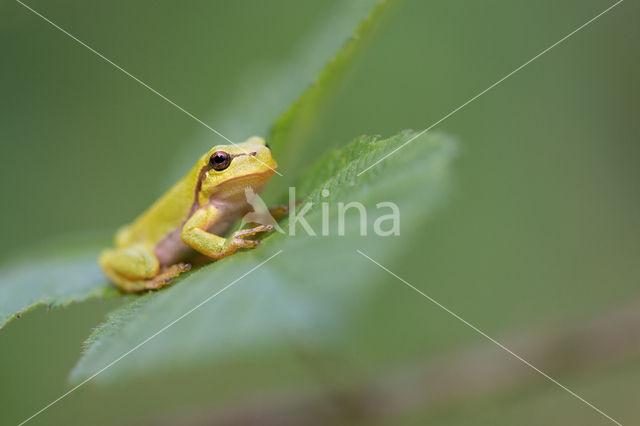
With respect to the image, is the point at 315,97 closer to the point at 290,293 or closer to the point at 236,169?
the point at 236,169

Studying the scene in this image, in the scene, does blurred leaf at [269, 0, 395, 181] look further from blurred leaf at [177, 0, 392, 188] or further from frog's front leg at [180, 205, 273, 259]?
frog's front leg at [180, 205, 273, 259]

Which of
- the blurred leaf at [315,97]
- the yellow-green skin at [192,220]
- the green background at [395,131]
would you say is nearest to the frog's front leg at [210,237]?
the yellow-green skin at [192,220]

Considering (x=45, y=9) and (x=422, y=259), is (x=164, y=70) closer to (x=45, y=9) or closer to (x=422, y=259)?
(x=45, y=9)

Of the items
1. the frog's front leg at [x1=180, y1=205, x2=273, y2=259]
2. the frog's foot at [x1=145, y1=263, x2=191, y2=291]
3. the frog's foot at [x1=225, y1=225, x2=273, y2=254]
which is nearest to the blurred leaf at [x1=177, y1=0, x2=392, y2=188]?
the frog's front leg at [x1=180, y1=205, x2=273, y2=259]

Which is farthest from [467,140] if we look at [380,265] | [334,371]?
[380,265]

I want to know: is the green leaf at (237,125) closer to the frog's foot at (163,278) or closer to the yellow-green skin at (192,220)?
the yellow-green skin at (192,220)

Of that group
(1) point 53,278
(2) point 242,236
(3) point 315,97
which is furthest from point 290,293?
(1) point 53,278

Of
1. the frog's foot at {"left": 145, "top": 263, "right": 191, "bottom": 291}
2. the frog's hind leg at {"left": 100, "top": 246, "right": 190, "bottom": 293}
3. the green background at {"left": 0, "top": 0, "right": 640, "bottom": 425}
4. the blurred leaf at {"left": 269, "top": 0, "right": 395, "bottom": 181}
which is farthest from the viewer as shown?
the green background at {"left": 0, "top": 0, "right": 640, "bottom": 425}
